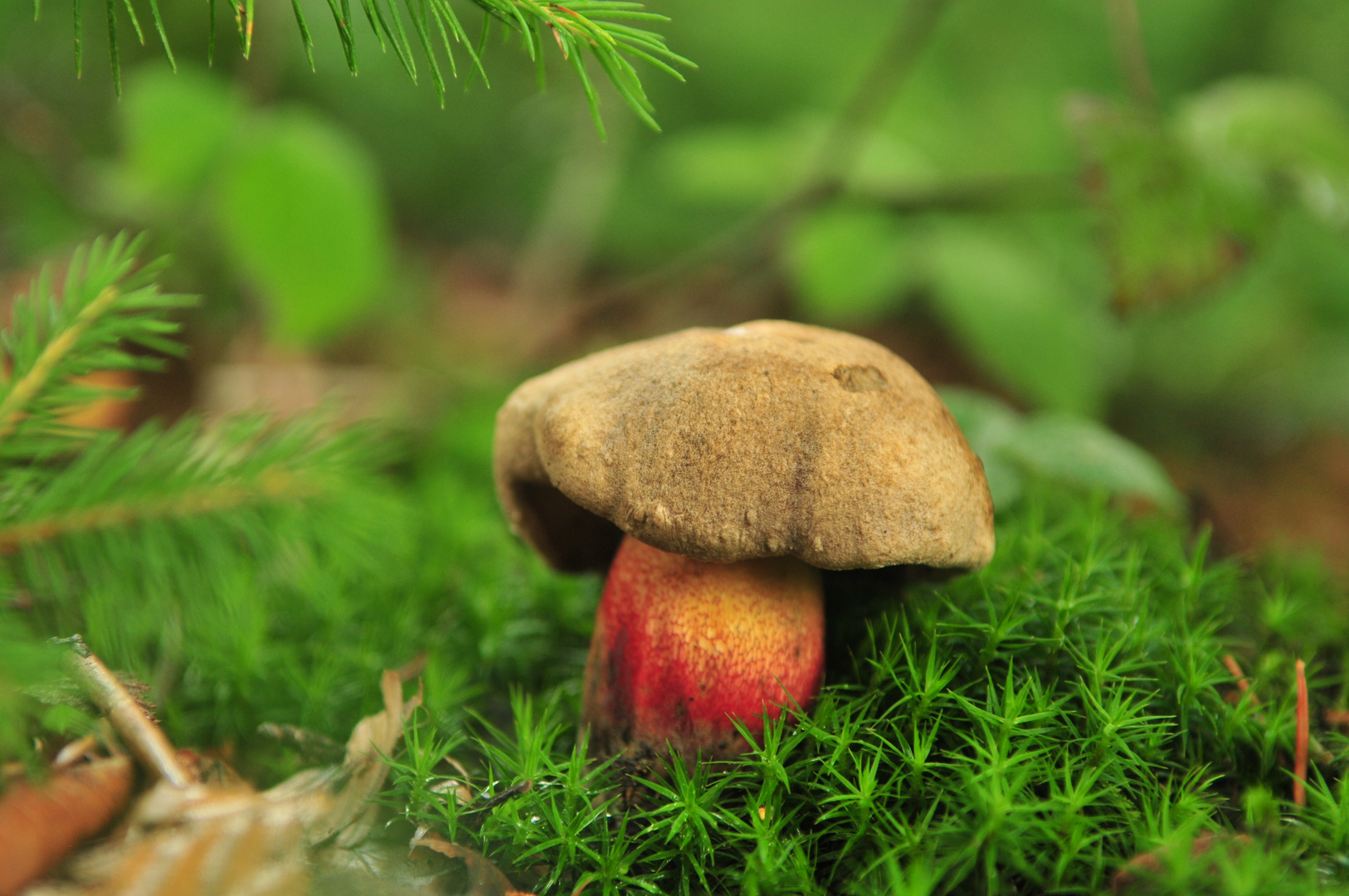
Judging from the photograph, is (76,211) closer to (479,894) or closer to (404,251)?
(404,251)

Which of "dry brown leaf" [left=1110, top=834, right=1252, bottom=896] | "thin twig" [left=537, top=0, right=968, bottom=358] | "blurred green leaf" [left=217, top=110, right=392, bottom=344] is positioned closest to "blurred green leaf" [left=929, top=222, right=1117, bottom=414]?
"thin twig" [left=537, top=0, right=968, bottom=358]

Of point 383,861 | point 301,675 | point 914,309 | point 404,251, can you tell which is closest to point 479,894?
point 383,861

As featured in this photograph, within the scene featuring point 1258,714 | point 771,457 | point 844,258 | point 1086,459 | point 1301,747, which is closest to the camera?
point 771,457

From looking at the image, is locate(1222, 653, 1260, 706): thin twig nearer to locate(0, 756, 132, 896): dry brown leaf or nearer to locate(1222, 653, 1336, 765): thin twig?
locate(1222, 653, 1336, 765): thin twig

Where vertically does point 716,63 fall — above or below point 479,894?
above

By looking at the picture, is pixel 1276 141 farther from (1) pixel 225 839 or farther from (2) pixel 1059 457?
(1) pixel 225 839

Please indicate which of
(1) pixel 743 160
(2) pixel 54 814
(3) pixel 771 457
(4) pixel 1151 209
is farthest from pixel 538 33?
(1) pixel 743 160

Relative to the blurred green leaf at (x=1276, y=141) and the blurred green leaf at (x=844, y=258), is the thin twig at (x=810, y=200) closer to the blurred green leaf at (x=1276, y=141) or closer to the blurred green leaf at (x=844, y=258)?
A: the blurred green leaf at (x=844, y=258)
